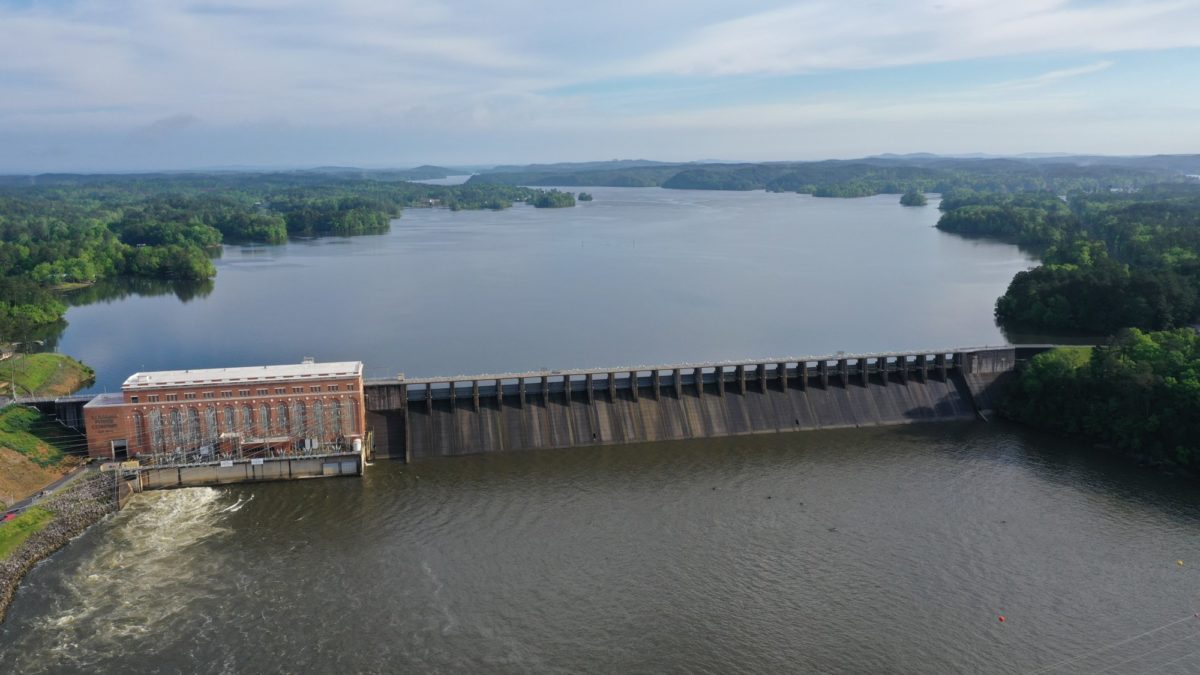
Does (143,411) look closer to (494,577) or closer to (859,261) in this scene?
(494,577)

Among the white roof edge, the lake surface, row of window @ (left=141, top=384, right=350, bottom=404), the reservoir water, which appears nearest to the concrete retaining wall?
the reservoir water

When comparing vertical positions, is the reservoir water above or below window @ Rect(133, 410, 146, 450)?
below

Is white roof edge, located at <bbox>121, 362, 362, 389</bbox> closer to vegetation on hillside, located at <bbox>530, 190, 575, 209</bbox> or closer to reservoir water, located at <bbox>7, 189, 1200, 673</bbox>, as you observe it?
reservoir water, located at <bbox>7, 189, 1200, 673</bbox>

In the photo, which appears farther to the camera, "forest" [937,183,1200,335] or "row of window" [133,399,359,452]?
"forest" [937,183,1200,335]

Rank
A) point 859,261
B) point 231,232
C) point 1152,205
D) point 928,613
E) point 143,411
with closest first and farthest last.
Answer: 1. point 928,613
2. point 143,411
3. point 859,261
4. point 1152,205
5. point 231,232

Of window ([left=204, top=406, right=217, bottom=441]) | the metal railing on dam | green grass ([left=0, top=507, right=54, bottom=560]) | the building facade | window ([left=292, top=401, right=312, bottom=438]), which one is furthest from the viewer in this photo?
the metal railing on dam

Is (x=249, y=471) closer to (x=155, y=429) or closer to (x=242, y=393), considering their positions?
(x=242, y=393)

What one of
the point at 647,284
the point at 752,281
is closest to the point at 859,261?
the point at 752,281
